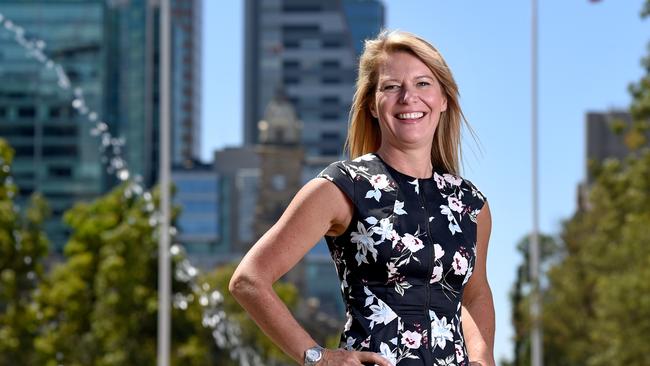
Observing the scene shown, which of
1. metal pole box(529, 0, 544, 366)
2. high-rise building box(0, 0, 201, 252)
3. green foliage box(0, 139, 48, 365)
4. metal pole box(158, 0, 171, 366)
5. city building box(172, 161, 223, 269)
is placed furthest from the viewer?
city building box(172, 161, 223, 269)

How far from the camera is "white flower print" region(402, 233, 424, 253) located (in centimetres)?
455

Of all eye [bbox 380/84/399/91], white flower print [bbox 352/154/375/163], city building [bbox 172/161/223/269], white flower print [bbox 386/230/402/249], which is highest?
eye [bbox 380/84/399/91]

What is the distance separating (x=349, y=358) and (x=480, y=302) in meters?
0.59

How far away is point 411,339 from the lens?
4.57 meters

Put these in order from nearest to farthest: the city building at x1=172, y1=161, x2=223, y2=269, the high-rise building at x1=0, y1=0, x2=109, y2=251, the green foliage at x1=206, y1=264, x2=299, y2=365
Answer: the green foliage at x1=206, y1=264, x2=299, y2=365, the high-rise building at x1=0, y1=0, x2=109, y2=251, the city building at x1=172, y1=161, x2=223, y2=269

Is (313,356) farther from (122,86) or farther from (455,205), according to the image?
(122,86)

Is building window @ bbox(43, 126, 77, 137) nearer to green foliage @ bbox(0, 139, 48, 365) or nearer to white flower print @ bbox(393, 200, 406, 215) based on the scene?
green foliage @ bbox(0, 139, 48, 365)

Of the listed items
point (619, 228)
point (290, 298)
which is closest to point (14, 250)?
point (619, 228)

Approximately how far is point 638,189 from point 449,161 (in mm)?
29423

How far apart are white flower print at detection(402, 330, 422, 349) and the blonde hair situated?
0.53 metres

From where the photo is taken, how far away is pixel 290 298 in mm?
77375

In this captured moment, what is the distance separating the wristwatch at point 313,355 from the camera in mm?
4418

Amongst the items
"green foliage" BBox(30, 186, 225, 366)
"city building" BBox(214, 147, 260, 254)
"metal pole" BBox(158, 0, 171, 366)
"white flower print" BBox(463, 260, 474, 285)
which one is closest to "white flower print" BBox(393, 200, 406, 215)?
"white flower print" BBox(463, 260, 474, 285)

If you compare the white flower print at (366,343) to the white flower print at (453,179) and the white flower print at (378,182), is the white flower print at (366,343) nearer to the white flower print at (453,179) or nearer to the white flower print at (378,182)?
the white flower print at (378,182)
